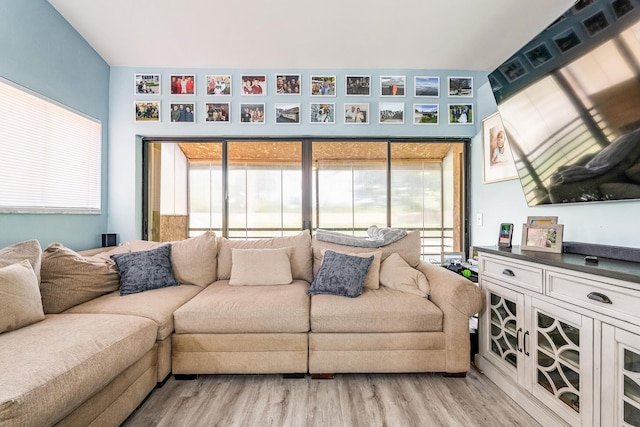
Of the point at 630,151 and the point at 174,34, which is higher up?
the point at 174,34

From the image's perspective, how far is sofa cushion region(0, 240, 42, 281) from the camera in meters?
1.59

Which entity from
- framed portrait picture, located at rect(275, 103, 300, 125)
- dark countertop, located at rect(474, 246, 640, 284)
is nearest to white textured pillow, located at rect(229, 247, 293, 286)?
framed portrait picture, located at rect(275, 103, 300, 125)

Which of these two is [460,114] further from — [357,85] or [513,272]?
[513,272]

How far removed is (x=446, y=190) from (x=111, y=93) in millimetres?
4519

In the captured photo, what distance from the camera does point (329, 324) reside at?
1791 millimetres

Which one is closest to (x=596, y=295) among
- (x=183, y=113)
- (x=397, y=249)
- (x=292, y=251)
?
(x=397, y=249)

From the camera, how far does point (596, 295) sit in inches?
45.2

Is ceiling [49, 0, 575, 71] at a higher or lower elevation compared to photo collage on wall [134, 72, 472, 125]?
higher

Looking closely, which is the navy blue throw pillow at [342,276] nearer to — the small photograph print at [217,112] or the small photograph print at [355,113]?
the small photograph print at [355,113]

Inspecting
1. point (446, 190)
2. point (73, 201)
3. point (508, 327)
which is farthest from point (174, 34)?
point (446, 190)

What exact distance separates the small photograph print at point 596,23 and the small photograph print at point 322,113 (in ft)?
6.43

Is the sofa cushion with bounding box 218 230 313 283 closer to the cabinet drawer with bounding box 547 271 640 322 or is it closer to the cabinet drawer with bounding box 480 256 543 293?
the cabinet drawer with bounding box 480 256 543 293

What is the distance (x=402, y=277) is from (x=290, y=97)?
2163mm

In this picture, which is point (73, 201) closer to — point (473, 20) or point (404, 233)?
point (404, 233)
